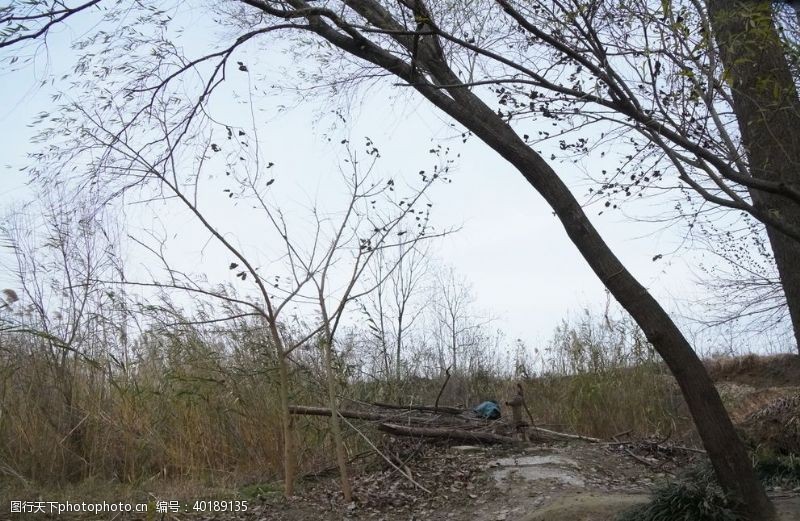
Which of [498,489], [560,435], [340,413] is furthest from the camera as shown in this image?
[560,435]

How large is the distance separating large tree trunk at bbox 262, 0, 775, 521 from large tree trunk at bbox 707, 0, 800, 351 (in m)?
0.91

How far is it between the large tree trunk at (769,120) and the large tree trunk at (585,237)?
2.98ft

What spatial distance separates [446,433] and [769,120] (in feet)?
11.9

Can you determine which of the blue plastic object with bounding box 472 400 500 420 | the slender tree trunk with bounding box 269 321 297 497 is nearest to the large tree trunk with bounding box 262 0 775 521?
the slender tree trunk with bounding box 269 321 297 497

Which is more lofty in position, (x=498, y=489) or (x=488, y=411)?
(x=488, y=411)

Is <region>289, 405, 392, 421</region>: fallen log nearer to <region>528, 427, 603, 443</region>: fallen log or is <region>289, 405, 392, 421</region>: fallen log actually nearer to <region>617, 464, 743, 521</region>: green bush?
<region>528, 427, 603, 443</region>: fallen log

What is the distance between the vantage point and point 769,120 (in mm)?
4566

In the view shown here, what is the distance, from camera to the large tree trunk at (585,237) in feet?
13.6

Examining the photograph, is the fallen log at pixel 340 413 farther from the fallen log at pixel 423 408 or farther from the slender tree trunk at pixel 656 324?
the slender tree trunk at pixel 656 324

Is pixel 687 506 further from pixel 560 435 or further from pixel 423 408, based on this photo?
pixel 423 408

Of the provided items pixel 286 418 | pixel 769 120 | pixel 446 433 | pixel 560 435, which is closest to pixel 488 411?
pixel 560 435

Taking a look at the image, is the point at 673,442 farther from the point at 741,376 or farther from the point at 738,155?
the point at 741,376

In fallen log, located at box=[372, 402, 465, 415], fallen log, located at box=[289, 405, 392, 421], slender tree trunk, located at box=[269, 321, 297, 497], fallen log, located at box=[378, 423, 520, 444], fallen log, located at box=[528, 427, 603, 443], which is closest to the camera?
slender tree trunk, located at box=[269, 321, 297, 497]

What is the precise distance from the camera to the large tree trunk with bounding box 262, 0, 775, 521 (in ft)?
13.6
